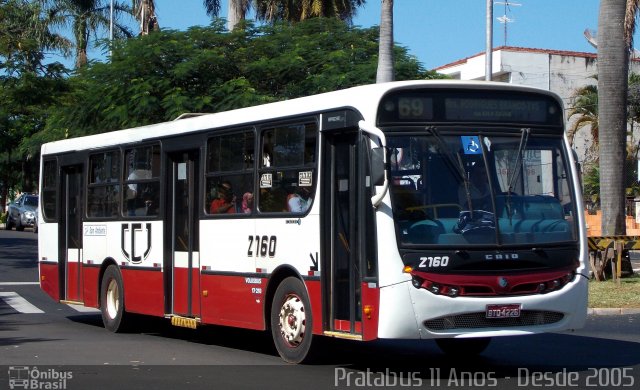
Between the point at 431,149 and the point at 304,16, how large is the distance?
94.5 ft

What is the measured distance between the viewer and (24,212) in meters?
54.3

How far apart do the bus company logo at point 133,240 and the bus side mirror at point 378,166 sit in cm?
561

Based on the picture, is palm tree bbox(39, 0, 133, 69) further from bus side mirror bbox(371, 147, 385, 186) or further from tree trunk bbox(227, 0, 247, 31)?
bus side mirror bbox(371, 147, 385, 186)

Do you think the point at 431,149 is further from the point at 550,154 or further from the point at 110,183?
the point at 110,183

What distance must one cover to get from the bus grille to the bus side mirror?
1436 millimetres

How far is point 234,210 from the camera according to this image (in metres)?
13.2

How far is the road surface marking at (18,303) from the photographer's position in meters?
19.6

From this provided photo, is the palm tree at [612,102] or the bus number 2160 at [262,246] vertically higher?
the palm tree at [612,102]

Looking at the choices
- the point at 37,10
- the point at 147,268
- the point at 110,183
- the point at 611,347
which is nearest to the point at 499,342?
the point at 611,347

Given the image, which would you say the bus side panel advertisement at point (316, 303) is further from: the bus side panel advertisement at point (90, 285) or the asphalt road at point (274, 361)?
the bus side panel advertisement at point (90, 285)

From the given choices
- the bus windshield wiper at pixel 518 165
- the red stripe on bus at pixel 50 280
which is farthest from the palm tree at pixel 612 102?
the bus windshield wiper at pixel 518 165

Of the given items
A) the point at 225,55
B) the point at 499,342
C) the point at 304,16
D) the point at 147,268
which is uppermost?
the point at 304,16

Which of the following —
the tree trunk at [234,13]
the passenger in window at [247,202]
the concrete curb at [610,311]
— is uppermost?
the tree trunk at [234,13]

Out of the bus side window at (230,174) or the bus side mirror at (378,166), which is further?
the bus side window at (230,174)
